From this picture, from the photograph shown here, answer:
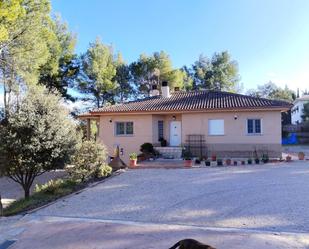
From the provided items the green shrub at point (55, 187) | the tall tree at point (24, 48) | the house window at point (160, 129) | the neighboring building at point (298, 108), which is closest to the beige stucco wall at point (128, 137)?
the house window at point (160, 129)

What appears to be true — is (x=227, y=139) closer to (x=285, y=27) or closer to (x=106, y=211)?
(x=285, y=27)

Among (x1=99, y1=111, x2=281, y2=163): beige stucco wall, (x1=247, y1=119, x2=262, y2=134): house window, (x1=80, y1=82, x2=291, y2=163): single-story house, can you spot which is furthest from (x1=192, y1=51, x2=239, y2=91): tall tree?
(x1=247, y1=119, x2=262, y2=134): house window

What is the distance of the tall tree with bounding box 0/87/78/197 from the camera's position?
11.8 meters

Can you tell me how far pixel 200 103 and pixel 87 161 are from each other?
458 inches

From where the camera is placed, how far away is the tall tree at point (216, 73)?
50.8 meters

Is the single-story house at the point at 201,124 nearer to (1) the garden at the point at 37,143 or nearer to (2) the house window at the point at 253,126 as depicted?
(2) the house window at the point at 253,126

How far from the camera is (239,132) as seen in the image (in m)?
22.4

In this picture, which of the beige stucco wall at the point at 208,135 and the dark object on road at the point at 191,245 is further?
the beige stucco wall at the point at 208,135

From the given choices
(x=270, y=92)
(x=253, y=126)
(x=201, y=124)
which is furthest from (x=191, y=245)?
(x=270, y=92)

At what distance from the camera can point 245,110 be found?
2197cm

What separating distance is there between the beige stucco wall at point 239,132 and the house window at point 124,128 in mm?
3853

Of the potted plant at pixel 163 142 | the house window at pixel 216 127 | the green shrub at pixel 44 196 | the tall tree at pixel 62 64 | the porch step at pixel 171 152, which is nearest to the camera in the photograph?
the green shrub at pixel 44 196

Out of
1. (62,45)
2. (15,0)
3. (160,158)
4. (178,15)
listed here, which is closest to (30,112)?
(15,0)

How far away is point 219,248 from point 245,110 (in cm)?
1675
